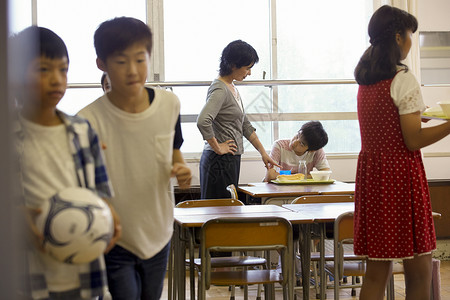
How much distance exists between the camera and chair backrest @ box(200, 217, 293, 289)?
262 centimetres

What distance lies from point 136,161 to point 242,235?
130 centimetres

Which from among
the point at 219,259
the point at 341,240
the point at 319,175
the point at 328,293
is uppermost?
the point at 319,175

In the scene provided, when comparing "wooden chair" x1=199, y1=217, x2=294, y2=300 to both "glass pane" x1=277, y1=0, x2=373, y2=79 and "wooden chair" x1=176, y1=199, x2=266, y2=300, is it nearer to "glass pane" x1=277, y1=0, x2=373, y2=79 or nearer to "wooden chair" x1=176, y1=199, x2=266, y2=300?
"wooden chair" x1=176, y1=199, x2=266, y2=300

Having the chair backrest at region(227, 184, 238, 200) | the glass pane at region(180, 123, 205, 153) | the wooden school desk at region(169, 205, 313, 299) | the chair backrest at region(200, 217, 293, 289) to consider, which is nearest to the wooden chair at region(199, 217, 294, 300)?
the chair backrest at region(200, 217, 293, 289)

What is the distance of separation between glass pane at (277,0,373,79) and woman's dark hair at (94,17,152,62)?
428 cm

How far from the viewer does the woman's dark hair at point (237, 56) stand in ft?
12.0

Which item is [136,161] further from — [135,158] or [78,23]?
[78,23]

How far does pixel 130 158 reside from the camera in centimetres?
144

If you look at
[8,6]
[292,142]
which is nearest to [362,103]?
[8,6]

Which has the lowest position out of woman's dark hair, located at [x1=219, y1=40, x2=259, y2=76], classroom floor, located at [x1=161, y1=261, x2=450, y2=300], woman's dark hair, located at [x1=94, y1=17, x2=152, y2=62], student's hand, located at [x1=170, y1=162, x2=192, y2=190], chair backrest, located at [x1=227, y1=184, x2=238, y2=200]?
classroom floor, located at [x1=161, y1=261, x2=450, y2=300]

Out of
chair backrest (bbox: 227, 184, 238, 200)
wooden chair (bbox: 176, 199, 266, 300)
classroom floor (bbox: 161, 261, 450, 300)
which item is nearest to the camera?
wooden chair (bbox: 176, 199, 266, 300)

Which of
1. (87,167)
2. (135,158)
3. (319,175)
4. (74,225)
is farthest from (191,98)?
(74,225)

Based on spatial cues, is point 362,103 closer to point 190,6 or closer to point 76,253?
point 76,253

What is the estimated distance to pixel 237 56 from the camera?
3.67 m
